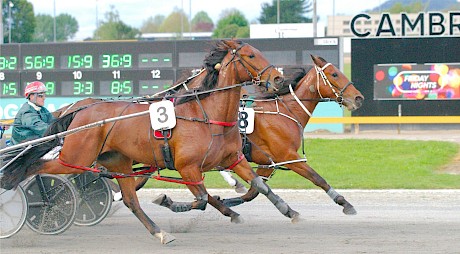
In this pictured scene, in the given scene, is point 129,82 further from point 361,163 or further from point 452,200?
point 452,200

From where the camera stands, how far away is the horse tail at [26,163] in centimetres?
880

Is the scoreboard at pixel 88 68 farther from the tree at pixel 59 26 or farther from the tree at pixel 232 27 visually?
the tree at pixel 59 26

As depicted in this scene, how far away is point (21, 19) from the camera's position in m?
65.4

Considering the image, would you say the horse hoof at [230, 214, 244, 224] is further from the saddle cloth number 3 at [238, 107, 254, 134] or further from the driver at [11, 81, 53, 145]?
the driver at [11, 81, 53, 145]

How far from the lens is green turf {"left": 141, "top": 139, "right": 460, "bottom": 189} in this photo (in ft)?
46.9

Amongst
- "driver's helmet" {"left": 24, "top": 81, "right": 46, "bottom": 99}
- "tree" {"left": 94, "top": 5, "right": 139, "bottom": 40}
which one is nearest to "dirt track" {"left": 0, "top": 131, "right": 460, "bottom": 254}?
"driver's helmet" {"left": 24, "top": 81, "right": 46, "bottom": 99}

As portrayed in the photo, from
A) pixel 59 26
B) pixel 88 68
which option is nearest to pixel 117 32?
pixel 59 26

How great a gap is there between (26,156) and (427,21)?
15.9 m

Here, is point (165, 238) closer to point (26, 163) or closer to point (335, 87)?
point (26, 163)

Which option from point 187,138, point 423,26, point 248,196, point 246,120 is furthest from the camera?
point 423,26

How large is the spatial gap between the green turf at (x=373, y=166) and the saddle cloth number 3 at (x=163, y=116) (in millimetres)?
5730

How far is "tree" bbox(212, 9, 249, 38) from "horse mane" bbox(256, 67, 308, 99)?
46842 mm

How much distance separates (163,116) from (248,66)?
0.99 meters

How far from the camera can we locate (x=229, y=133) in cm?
871
